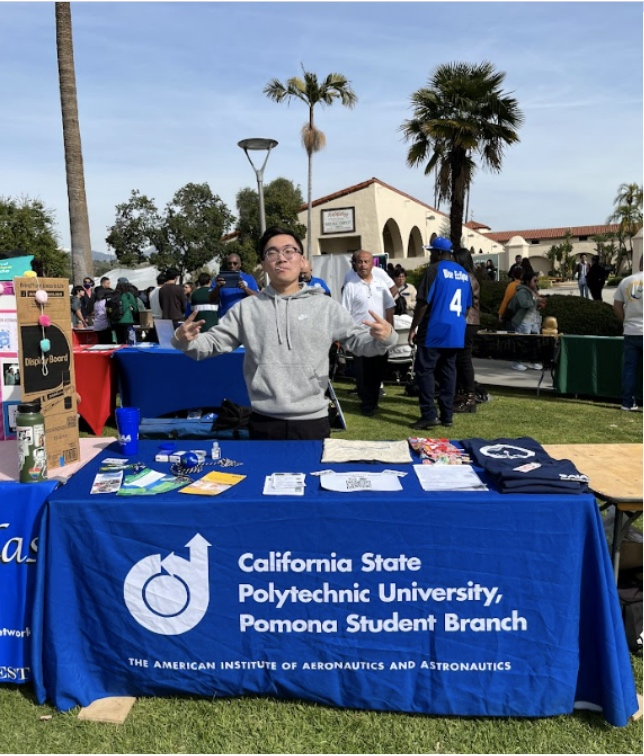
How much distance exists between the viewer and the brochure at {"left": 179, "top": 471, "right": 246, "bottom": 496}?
7.68 feet

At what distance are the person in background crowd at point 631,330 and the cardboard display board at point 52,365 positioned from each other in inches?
240

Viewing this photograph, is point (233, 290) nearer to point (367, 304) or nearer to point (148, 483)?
point (367, 304)

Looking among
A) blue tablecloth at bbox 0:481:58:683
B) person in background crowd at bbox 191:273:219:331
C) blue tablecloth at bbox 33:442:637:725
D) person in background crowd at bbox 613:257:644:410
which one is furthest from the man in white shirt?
blue tablecloth at bbox 0:481:58:683

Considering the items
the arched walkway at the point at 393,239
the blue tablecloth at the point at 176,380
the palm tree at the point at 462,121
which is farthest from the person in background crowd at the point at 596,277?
the arched walkway at the point at 393,239

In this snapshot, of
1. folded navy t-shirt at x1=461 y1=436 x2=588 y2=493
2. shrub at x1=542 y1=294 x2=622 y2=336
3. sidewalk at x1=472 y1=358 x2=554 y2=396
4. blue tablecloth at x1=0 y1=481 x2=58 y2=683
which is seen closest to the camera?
folded navy t-shirt at x1=461 y1=436 x2=588 y2=493

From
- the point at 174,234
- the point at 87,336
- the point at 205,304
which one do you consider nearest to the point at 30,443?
the point at 205,304

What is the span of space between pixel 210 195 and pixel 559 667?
31066mm

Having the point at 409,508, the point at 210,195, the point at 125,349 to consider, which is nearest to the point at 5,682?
the point at 409,508

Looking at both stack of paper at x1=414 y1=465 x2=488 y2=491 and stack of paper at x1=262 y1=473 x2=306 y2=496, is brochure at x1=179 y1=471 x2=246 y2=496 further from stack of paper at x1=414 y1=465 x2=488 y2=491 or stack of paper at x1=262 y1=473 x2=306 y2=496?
stack of paper at x1=414 y1=465 x2=488 y2=491

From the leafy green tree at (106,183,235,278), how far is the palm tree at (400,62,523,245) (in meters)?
13.6

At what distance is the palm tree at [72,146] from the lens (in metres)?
11.4

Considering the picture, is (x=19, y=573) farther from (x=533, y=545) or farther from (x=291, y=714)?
(x=533, y=545)

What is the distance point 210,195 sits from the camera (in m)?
31.0

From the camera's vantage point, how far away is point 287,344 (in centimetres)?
282
